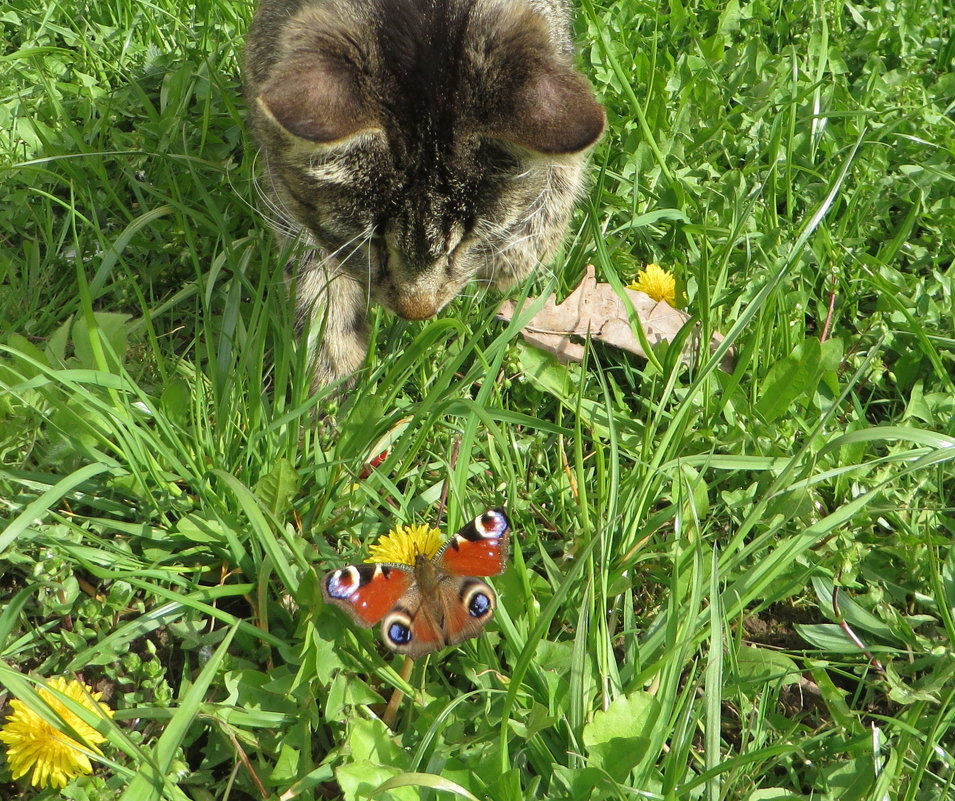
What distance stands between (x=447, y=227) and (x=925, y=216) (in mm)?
1741

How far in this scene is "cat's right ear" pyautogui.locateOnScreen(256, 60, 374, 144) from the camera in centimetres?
195

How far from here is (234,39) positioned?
3547 mm

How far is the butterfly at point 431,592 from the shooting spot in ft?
5.55

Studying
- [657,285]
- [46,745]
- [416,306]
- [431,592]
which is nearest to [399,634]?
[431,592]

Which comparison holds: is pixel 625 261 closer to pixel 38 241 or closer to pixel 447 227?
pixel 447 227

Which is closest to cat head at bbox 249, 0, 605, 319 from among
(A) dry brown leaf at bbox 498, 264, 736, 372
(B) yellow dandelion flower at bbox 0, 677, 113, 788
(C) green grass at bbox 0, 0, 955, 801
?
(C) green grass at bbox 0, 0, 955, 801

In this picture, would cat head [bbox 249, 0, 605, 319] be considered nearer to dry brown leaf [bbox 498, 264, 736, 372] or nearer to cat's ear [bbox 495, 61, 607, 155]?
cat's ear [bbox 495, 61, 607, 155]

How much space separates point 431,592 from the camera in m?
1.76

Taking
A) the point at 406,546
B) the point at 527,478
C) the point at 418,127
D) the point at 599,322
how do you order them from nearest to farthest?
the point at 406,546, the point at 418,127, the point at 527,478, the point at 599,322

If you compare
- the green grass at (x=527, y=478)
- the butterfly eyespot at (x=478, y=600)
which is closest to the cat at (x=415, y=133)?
the green grass at (x=527, y=478)

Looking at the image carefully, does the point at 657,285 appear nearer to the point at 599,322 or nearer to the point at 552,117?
the point at 599,322

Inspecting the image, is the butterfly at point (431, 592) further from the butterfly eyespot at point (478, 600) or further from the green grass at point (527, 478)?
the green grass at point (527, 478)

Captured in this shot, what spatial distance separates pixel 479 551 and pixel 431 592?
122 millimetres

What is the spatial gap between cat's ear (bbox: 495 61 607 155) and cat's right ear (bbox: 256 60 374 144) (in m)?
0.34
